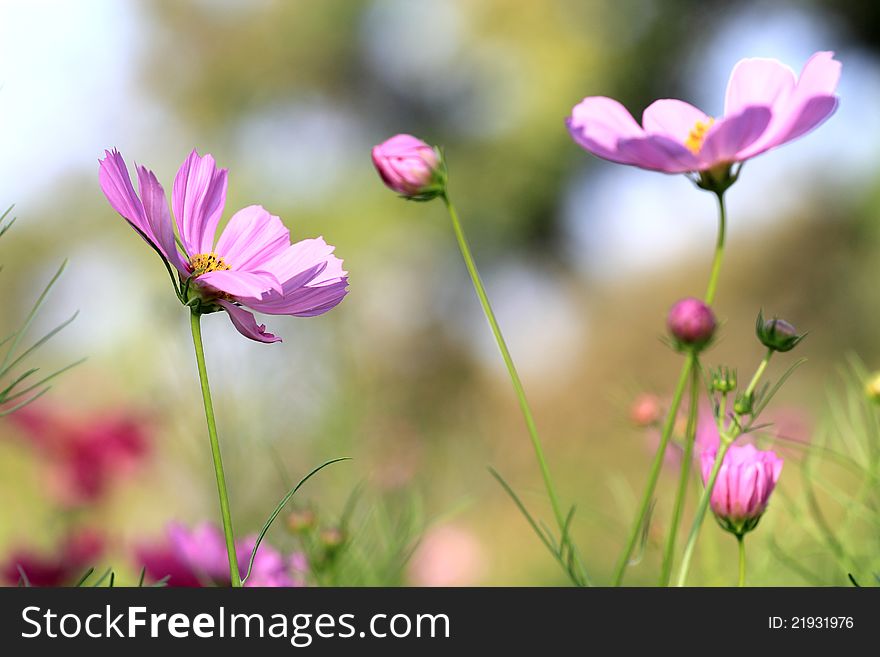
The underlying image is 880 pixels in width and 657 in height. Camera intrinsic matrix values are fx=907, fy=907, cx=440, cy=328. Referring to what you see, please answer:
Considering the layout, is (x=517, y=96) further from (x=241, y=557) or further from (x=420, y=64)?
(x=241, y=557)

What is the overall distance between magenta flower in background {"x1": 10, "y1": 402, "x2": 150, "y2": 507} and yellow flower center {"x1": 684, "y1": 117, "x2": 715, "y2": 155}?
2.33 ft

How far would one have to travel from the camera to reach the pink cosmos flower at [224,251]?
0.25 m

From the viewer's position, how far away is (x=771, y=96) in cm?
30

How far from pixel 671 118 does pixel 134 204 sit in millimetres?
185

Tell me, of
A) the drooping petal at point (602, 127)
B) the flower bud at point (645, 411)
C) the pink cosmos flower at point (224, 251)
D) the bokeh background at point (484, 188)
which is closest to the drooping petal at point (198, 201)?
the pink cosmos flower at point (224, 251)

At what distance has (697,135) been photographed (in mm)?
321

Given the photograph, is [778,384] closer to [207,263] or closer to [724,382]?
[724,382]

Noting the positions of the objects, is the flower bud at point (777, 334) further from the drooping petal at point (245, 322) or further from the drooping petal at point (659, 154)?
the drooping petal at point (245, 322)

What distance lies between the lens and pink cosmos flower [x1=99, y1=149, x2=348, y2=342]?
0.25 meters

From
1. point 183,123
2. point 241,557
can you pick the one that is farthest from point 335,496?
point 183,123

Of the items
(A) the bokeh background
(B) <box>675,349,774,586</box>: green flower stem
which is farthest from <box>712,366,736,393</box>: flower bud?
(A) the bokeh background

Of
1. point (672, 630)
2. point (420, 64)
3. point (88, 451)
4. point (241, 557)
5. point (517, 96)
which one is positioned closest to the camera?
point (672, 630)

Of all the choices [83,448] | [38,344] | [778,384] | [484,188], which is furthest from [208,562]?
[484,188]

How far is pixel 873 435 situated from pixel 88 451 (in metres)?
0.74
